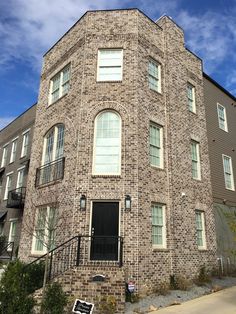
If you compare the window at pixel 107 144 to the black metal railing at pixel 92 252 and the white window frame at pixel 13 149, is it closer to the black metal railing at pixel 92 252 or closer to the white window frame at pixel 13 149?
the black metal railing at pixel 92 252

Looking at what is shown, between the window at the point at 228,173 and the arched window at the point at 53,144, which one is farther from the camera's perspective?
the window at the point at 228,173

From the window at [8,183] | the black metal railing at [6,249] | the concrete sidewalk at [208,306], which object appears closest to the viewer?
the concrete sidewalk at [208,306]

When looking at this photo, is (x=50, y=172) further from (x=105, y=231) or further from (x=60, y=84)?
(x=60, y=84)

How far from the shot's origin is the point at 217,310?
28.0 feet

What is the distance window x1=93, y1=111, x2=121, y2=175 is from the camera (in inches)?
472

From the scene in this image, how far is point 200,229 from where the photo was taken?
14.1m

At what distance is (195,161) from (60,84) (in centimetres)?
807

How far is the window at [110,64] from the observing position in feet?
44.1

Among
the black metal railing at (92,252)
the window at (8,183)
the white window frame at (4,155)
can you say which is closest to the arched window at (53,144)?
the black metal railing at (92,252)

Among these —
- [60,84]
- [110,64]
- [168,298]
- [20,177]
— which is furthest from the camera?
[20,177]

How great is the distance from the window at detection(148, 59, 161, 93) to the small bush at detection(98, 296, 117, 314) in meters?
9.26

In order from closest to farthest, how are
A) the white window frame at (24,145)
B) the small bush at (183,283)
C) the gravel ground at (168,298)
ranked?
1. the gravel ground at (168,298)
2. the small bush at (183,283)
3. the white window frame at (24,145)

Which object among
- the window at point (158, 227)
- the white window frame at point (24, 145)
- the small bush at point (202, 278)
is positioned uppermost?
the white window frame at point (24, 145)

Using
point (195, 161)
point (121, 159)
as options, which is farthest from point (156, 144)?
point (195, 161)
